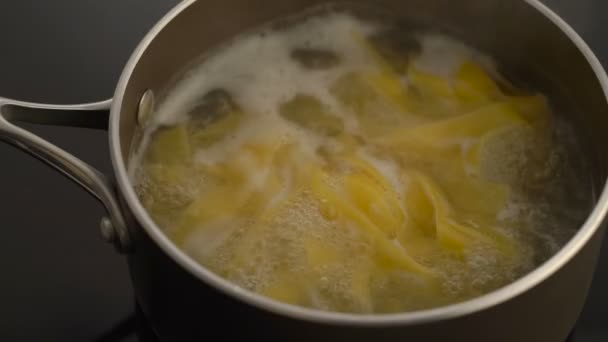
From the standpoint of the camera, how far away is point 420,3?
104 centimetres

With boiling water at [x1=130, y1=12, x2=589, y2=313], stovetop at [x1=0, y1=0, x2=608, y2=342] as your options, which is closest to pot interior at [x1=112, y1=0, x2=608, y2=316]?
boiling water at [x1=130, y1=12, x2=589, y2=313]

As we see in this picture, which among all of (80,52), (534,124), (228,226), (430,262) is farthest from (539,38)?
(80,52)

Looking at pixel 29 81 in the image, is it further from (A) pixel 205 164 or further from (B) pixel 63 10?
(A) pixel 205 164

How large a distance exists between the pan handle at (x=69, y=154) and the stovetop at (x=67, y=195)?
18cm

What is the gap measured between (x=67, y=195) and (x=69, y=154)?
0.23m

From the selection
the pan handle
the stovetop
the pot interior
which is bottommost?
the stovetop

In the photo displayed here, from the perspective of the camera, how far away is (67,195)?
0.96 metres

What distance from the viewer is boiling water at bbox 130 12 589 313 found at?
76 cm

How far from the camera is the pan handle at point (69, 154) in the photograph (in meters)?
0.72

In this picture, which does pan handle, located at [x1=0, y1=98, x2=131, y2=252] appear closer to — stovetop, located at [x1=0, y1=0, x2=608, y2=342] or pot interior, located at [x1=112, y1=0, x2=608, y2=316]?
pot interior, located at [x1=112, y1=0, x2=608, y2=316]

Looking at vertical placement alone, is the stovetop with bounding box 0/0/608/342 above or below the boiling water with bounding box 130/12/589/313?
below

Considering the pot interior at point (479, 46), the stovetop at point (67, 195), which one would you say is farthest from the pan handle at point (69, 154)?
the stovetop at point (67, 195)

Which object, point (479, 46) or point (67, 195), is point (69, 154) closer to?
point (67, 195)

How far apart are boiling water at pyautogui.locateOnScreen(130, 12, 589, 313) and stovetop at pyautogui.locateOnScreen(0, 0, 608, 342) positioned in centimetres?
11
